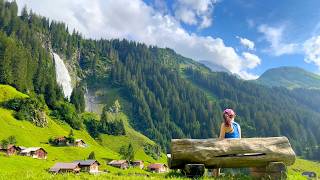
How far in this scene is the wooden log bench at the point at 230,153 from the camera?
16.2m

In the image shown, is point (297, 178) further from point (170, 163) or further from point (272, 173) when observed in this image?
point (170, 163)

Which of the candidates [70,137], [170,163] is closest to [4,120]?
[70,137]

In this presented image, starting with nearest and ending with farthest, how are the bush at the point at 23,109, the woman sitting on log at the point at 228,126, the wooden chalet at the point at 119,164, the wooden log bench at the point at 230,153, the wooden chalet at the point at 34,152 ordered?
the wooden log bench at the point at 230,153
the woman sitting on log at the point at 228,126
the wooden chalet at the point at 34,152
the wooden chalet at the point at 119,164
the bush at the point at 23,109

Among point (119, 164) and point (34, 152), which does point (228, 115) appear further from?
point (119, 164)

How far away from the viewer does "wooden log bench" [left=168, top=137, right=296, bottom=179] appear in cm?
1625

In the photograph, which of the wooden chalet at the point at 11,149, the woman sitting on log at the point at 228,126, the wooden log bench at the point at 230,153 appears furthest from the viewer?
the wooden chalet at the point at 11,149

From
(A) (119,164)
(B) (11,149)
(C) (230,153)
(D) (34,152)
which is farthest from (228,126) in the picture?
(A) (119,164)

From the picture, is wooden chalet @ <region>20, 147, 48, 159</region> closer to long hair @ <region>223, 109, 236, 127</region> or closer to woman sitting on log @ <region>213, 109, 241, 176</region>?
woman sitting on log @ <region>213, 109, 241, 176</region>

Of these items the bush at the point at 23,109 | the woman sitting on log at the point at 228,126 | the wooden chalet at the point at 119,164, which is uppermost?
the bush at the point at 23,109

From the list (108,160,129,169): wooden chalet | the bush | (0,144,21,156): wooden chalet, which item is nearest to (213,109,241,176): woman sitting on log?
(0,144,21,156): wooden chalet

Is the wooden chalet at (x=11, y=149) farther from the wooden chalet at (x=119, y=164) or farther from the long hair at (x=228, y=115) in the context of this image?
the long hair at (x=228, y=115)

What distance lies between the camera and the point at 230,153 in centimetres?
1633

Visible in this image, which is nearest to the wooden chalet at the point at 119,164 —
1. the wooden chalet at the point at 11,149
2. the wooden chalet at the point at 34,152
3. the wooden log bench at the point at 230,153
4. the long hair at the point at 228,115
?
the wooden chalet at the point at 34,152

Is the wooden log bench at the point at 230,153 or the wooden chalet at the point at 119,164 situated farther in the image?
the wooden chalet at the point at 119,164
